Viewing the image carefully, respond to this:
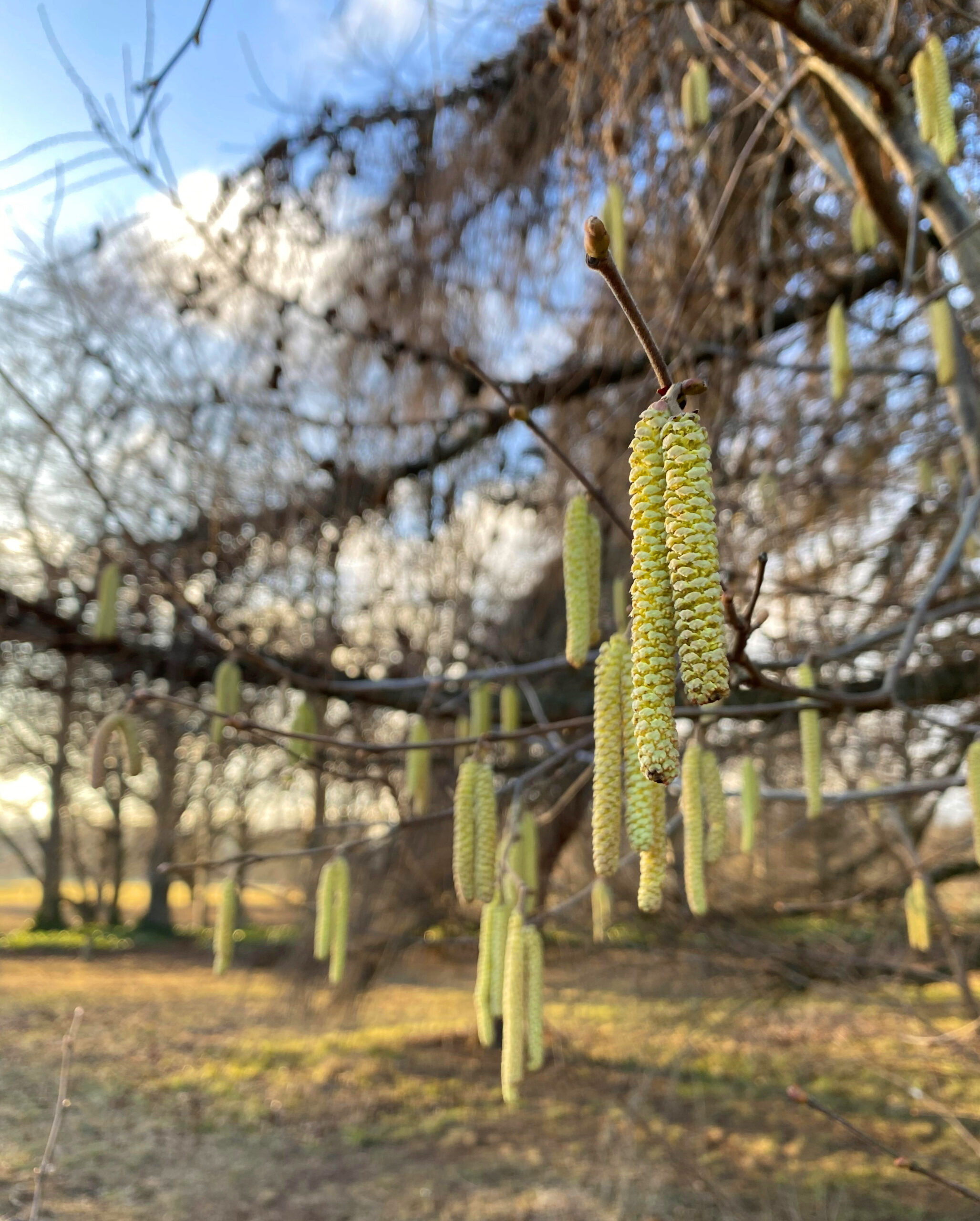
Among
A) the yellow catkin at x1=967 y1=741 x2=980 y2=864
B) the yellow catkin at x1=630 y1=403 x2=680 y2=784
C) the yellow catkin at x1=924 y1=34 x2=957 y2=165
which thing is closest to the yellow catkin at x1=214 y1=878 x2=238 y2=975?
the yellow catkin at x1=967 y1=741 x2=980 y2=864

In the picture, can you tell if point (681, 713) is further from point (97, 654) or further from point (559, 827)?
point (559, 827)

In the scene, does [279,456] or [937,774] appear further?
[937,774]

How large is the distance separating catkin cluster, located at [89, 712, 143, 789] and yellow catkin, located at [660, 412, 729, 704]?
46.4 inches

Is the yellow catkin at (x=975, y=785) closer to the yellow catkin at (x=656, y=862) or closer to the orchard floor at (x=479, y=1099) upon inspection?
the yellow catkin at (x=656, y=862)

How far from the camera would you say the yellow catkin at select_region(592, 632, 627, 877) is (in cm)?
88

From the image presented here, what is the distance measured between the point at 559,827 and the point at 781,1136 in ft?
8.16

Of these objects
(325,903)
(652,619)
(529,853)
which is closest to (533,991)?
(529,853)

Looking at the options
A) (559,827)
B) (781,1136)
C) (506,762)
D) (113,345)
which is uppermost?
(113,345)

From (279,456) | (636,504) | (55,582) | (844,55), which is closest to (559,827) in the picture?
(279,456)

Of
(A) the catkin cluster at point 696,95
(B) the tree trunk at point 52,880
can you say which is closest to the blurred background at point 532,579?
(A) the catkin cluster at point 696,95

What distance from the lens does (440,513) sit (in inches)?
157

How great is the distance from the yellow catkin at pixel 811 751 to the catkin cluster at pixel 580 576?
0.58 meters

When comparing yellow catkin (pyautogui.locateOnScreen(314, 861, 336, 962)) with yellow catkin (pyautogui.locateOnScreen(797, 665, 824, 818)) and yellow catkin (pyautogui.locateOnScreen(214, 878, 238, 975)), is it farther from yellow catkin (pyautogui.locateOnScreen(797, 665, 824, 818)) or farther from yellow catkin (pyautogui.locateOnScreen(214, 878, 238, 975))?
yellow catkin (pyautogui.locateOnScreen(797, 665, 824, 818))

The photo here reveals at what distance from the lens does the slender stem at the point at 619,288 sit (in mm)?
609
